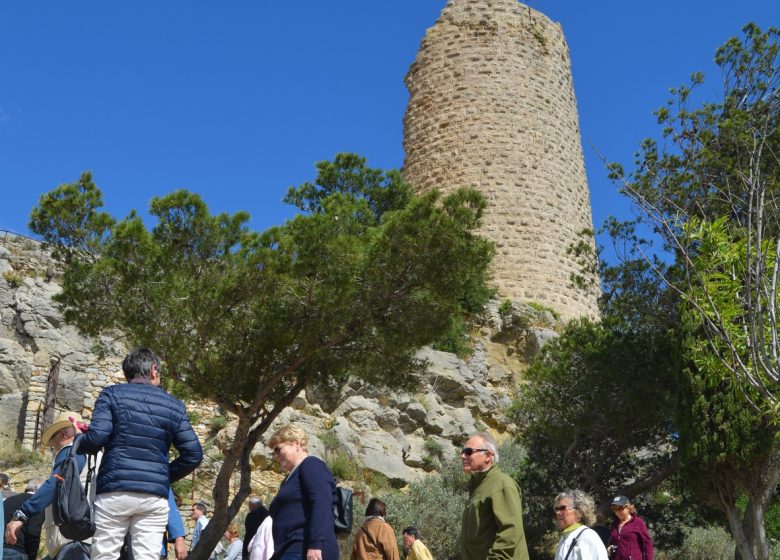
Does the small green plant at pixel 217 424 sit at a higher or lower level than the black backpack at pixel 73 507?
higher

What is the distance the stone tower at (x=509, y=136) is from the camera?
19.4 metres

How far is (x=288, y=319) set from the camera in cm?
873

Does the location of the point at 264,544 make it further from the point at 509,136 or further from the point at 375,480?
the point at 509,136

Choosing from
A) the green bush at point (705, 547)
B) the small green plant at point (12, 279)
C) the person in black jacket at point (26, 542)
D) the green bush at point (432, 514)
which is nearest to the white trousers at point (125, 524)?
the person in black jacket at point (26, 542)

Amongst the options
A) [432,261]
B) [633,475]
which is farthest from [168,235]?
[633,475]

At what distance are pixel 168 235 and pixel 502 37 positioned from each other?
14.9 meters

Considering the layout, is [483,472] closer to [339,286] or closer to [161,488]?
[161,488]

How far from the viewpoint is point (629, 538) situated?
620cm

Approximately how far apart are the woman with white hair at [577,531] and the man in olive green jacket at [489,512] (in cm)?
55

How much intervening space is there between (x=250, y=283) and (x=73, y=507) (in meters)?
4.98

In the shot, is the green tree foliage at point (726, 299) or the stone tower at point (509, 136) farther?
the stone tower at point (509, 136)

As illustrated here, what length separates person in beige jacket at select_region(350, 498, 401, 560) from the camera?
6.02m

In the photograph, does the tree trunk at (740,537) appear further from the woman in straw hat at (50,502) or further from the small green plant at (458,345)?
the small green plant at (458,345)

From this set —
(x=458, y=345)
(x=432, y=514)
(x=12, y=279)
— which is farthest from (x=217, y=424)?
(x=458, y=345)
